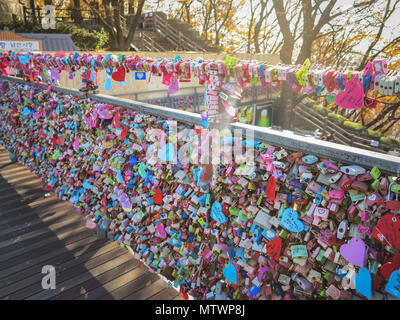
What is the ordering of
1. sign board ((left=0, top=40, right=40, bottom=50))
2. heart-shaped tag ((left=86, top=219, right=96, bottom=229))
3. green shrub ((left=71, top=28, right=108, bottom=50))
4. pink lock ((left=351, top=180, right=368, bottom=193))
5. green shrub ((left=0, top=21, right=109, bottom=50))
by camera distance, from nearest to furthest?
pink lock ((left=351, top=180, right=368, bottom=193))
heart-shaped tag ((left=86, top=219, right=96, bottom=229))
sign board ((left=0, top=40, right=40, bottom=50))
green shrub ((left=0, top=21, right=109, bottom=50))
green shrub ((left=71, top=28, right=108, bottom=50))

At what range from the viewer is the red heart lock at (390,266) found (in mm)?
1419

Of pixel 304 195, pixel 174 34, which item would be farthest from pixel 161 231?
pixel 174 34

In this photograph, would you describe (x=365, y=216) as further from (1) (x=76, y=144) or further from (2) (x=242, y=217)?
(1) (x=76, y=144)

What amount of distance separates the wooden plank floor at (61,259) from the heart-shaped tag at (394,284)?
1.67m

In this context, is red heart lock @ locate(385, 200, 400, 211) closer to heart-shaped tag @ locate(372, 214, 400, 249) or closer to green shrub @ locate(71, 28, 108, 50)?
heart-shaped tag @ locate(372, 214, 400, 249)

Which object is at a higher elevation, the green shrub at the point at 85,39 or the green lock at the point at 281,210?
the green shrub at the point at 85,39

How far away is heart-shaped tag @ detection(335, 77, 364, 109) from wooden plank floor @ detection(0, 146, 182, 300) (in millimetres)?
2026

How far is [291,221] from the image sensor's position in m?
1.76

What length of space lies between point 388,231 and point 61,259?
9.28 feet

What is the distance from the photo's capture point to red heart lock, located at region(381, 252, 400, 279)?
1.42 meters

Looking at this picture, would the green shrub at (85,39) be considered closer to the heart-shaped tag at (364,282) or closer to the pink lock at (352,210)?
the pink lock at (352,210)

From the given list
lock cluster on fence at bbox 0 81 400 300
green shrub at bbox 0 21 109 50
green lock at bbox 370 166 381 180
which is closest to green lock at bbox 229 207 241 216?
lock cluster on fence at bbox 0 81 400 300

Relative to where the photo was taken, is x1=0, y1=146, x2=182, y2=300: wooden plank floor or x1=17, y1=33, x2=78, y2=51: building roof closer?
x1=0, y1=146, x2=182, y2=300: wooden plank floor

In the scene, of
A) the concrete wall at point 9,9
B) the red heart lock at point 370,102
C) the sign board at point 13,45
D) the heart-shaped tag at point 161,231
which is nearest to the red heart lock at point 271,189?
the red heart lock at point 370,102
